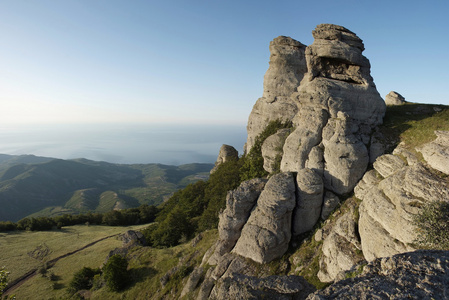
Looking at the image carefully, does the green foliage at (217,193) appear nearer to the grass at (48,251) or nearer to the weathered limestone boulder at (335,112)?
the weathered limestone boulder at (335,112)

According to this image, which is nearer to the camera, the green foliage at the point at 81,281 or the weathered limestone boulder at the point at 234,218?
the weathered limestone boulder at the point at 234,218

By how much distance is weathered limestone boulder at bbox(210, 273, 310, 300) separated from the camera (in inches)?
389

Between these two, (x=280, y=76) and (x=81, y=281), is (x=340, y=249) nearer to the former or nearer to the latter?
(x=280, y=76)

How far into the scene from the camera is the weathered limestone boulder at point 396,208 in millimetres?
12945

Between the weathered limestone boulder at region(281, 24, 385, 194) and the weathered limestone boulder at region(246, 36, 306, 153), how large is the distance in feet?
32.0

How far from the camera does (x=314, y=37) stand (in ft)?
95.5

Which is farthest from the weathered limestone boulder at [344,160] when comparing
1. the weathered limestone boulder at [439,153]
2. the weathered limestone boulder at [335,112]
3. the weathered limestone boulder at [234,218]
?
the weathered limestone boulder at [234,218]

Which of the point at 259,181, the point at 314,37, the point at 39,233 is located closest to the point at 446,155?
the point at 259,181

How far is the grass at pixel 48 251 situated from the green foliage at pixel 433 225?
41297 millimetres

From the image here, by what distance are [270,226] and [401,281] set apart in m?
12.6

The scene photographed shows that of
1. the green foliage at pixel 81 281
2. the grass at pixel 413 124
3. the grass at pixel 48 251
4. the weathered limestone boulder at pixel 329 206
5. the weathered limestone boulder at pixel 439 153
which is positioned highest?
the grass at pixel 413 124

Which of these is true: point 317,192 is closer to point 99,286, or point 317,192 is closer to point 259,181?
point 259,181

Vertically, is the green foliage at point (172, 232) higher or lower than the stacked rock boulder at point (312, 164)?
lower

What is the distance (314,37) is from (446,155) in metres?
22.2
